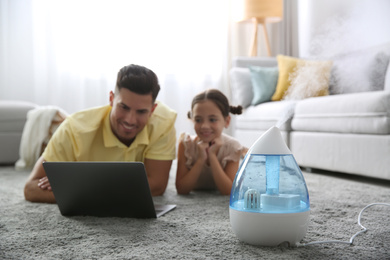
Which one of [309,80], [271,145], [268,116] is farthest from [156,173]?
[309,80]

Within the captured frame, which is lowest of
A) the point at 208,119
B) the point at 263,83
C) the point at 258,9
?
the point at 208,119

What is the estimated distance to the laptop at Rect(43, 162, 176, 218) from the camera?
3.88 feet

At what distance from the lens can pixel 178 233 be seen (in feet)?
3.66

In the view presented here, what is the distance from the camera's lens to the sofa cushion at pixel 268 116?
2611mm

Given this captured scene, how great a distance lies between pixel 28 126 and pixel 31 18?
1612 millimetres

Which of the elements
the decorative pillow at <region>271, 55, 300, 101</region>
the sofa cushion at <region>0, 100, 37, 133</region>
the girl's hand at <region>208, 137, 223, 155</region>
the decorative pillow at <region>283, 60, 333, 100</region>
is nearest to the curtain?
the sofa cushion at <region>0, 100, 37, 133</region>

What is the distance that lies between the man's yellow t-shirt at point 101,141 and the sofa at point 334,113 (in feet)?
3.05

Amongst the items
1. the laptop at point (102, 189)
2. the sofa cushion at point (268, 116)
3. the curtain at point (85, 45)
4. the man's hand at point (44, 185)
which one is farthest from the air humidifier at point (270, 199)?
the curtain at point (85, 45)

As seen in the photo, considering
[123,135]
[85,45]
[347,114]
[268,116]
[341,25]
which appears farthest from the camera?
[85,45]

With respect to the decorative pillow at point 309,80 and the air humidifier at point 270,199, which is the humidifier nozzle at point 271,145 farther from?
the decorative pillow at point 309,80

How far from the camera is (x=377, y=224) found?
1.20 metres

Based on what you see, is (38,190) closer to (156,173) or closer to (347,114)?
(156,173)

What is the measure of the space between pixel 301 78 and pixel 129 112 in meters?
A: 1.85

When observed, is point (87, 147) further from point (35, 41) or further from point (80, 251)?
point (35, 41)
